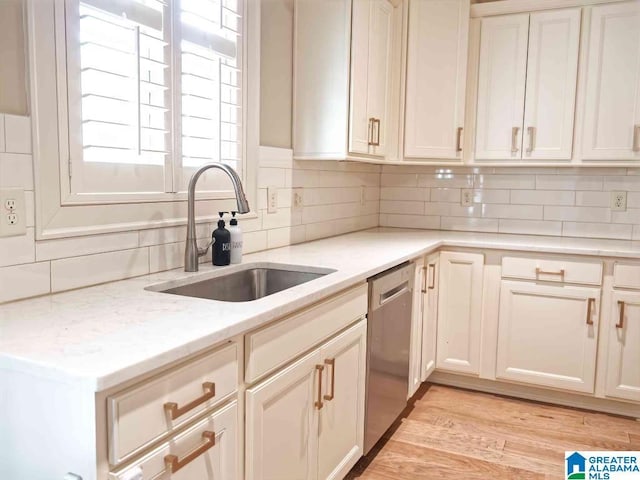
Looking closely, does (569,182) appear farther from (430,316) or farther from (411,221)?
(430,316)

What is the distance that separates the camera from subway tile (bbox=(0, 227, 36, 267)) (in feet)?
4.68

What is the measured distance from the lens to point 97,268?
66.9 inches

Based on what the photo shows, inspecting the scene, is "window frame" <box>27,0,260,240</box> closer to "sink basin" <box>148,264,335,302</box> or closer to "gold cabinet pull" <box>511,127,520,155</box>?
"sink basin" <box>148,264,335,302</box>

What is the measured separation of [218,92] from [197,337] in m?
1.27

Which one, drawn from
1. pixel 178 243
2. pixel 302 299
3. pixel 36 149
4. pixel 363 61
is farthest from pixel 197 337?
pixel 363 61

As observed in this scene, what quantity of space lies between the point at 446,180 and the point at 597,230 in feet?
3.15

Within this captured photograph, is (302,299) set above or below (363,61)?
below

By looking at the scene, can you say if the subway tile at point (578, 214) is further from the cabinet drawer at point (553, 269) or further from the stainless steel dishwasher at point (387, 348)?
the stainless steel dishwasher at point (387, 348)

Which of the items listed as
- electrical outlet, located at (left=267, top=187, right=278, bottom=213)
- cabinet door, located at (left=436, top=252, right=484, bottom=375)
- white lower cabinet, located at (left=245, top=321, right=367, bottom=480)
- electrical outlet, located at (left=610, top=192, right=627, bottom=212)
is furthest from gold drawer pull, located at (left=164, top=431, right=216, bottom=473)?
electrical outlet, located at (left=610, top=192, right=627, bottom=212)

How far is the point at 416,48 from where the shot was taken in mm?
3195

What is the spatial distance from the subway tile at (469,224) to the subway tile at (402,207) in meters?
0.17

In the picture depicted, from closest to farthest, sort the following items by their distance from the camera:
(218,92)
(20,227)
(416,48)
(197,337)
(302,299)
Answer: (197,337) → (20,227) → (302,299) → (218,92) → (416,48)

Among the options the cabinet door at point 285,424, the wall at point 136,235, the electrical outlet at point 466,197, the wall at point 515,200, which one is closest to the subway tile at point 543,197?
the wall at point 515,200

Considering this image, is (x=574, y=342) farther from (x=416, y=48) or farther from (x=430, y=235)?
(x=416, y=48)
